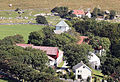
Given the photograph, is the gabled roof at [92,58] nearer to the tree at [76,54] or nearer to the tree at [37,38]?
the tree at [76,54]

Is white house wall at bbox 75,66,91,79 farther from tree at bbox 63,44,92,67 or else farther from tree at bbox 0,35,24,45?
tree at bbox 0,35,24,45

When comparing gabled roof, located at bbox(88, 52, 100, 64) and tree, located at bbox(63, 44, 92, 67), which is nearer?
tree, located at bbox(63, 44, 92, 67)

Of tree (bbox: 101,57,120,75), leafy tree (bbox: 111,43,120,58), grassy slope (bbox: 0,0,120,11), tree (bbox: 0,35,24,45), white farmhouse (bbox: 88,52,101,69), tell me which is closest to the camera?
tree (bbox: 101,57,120,75)

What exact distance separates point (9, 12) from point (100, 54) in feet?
269

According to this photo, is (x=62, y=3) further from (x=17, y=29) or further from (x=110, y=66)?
(x=110, y=66)

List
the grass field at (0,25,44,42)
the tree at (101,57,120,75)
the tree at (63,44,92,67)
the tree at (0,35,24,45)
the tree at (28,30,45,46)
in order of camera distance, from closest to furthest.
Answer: the tree at (101,57,120,75)
the tree at (63,44,92,67)
the tree at (0,35,24,45)
the tree at (28,30,45,46)
the grass field at (0,25,44,42)

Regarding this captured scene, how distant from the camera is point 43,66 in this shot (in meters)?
53.2

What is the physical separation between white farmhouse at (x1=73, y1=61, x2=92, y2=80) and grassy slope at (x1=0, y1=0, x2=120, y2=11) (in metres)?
108

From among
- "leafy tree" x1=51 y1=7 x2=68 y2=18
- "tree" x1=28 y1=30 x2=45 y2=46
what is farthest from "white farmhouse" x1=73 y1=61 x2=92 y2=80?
"leafy tree" x1=51 y1=7 x2=68 y2=18

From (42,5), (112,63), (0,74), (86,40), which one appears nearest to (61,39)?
(86,40)

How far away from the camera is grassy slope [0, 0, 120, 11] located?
527 feet

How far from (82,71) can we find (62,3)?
382 ft

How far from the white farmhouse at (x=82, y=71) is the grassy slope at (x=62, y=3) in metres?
108

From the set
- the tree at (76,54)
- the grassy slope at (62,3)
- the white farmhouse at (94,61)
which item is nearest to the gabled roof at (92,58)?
the white farmhouse at (94,61)
